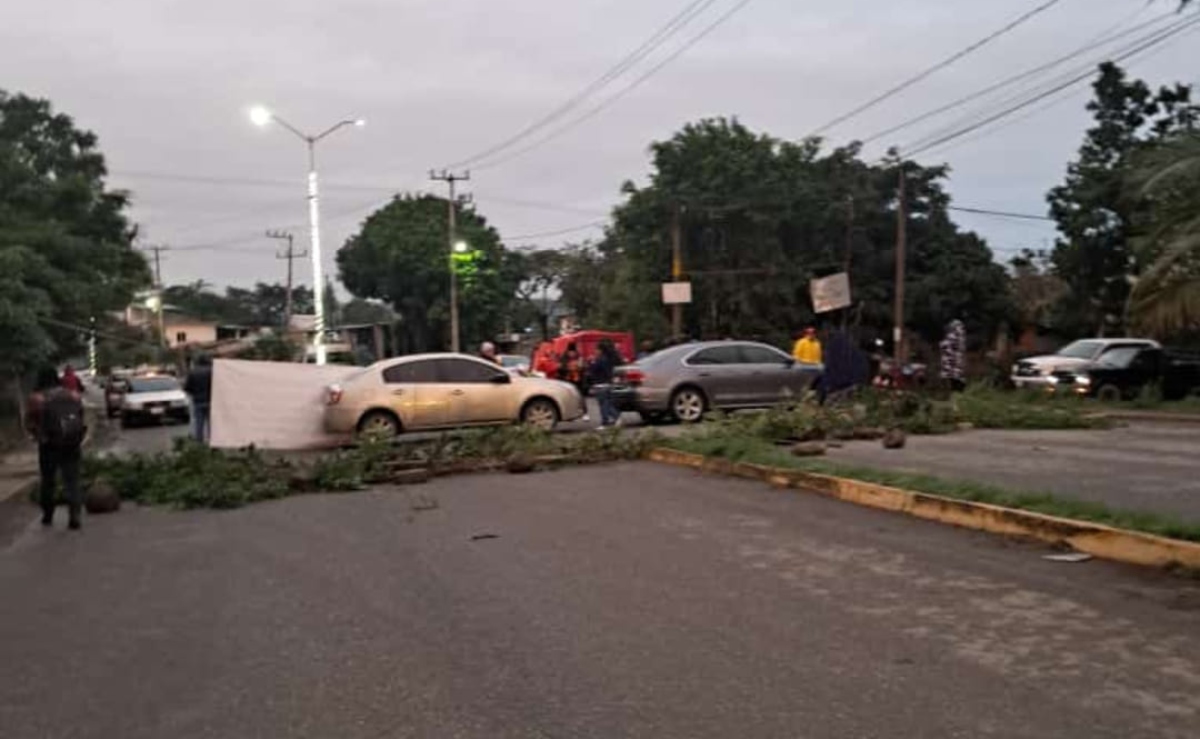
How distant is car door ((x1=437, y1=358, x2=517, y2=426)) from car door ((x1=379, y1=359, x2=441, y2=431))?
13cm

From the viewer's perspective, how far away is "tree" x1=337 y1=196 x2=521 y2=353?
73.4 metres

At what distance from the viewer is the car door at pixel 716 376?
836 inches

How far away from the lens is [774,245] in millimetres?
46281

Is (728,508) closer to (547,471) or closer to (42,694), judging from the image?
(547,471)

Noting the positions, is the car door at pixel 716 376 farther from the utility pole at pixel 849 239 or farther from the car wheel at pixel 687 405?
the utility pole at pixel 849 239

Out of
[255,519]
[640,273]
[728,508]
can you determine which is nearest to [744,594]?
[728,508]

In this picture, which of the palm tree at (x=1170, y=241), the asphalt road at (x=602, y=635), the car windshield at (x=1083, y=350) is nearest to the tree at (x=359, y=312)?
the car windshield at (x=1083, y=350)

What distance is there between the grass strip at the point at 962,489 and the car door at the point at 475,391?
5.15m

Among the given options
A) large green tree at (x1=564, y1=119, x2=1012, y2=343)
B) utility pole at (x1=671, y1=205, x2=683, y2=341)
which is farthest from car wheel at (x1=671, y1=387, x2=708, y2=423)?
large green tree at (x1=564, y1=119, x2=1012, y2=343)

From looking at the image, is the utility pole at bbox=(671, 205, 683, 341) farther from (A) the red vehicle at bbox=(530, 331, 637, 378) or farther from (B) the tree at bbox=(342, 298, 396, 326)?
(B) the tree at bbox=(342, 298, 396, 326)

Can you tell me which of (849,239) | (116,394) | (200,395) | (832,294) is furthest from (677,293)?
(200,395)

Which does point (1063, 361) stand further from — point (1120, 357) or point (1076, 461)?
point (1076, 461)

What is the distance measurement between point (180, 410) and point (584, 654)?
101ft

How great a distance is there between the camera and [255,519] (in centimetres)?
1218
